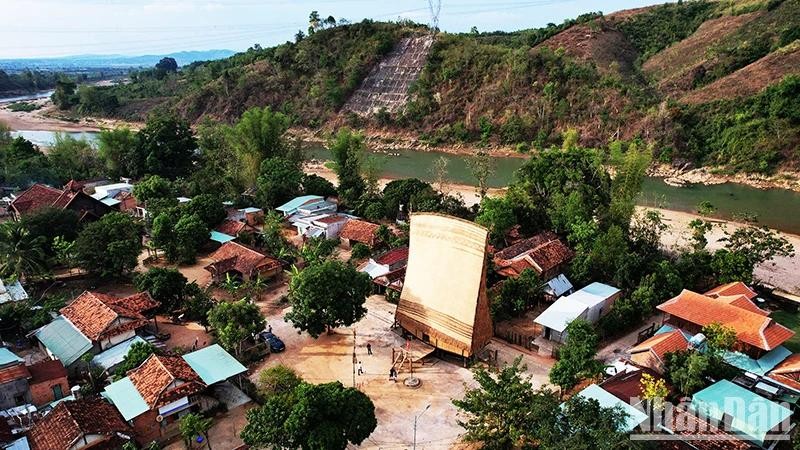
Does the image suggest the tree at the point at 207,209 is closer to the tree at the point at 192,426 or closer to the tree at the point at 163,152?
the tree at the point at 163,152

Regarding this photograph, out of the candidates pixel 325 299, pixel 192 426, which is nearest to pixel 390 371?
pixel 325 299

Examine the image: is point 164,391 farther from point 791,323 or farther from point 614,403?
point 791,323

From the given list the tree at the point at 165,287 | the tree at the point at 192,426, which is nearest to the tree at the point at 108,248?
the tree at the point at 165,287

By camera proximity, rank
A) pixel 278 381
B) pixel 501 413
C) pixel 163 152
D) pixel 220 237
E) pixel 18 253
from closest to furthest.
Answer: pixel 501 413 < pixel 278 381 < pixel 18 253 < pixel 220 237 < pixel 163 152

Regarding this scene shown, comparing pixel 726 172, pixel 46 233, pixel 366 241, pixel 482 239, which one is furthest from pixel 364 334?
pixel 726 172

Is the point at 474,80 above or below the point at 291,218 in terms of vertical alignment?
above

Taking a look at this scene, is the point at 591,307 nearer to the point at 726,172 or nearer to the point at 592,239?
the point at 592,239
